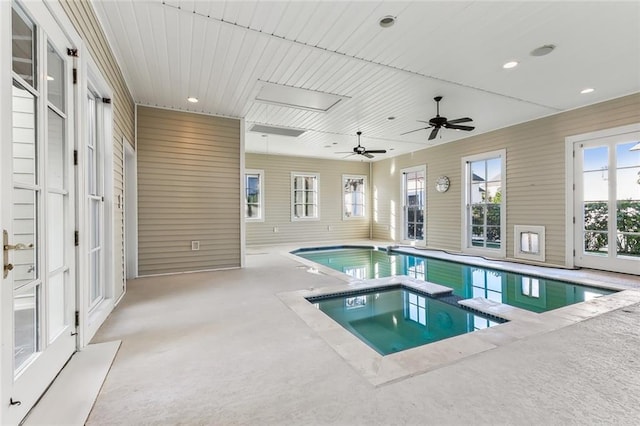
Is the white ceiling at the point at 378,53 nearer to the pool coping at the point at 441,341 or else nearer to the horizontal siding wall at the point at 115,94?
the horizontal siding wall at the point at 115,94

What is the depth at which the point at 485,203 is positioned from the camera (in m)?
6.96

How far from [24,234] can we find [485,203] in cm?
774

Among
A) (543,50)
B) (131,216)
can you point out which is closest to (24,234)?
(131,216)

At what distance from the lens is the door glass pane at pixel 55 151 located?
6.22 ft

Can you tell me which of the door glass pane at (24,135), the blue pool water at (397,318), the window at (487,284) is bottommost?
the blue pool water at (397,318)

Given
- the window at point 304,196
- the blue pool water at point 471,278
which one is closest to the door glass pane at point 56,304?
the blue pool water at point 471,278

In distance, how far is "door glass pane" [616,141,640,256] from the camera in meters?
4.63

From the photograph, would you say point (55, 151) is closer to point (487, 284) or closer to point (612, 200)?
point (487, 284)

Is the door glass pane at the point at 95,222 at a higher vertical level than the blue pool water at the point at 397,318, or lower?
higher

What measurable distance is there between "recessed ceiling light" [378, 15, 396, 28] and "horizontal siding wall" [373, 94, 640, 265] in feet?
15.0

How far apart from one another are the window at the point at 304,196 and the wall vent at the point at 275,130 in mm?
2674

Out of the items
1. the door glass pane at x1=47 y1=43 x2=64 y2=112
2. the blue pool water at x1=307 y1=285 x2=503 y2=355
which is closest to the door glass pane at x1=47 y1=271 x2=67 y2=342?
the door glass pane at x1=47 y1=43 x2=64 y2=112

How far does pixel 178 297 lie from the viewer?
11.9 feet

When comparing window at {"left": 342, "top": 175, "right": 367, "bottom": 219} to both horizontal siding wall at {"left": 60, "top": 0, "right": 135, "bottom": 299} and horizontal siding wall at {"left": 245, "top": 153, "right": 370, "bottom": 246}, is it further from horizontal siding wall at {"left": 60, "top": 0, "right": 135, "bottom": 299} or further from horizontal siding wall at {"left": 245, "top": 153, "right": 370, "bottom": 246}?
horizontal siding wall at {"left": 60, "top": 0, "right": 135, "bottom": 299}
